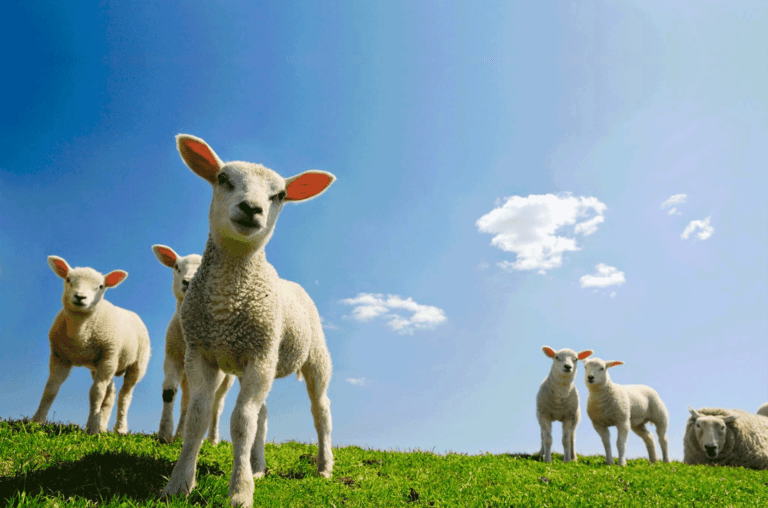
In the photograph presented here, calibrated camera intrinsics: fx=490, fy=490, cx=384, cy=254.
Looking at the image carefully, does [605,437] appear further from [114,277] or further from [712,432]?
[114,277]

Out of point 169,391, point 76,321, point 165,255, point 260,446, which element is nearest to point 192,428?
point 260,446

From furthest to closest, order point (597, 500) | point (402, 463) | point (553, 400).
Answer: point (553, 400) < point (402, 463) < point (597, 500)

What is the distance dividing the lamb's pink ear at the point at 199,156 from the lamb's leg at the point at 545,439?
9.94 meters

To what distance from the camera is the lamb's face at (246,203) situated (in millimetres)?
4898

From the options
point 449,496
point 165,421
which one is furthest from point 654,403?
point 165,421

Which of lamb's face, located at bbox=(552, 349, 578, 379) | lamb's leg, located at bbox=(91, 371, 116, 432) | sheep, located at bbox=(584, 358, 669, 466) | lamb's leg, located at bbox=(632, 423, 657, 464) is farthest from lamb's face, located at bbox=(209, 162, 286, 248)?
lamb's leg, located at bbox=(632, 423, 657, 464)

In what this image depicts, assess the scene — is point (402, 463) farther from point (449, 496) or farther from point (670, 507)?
point (670, 507)

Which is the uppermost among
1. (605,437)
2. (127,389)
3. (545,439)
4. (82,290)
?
(82,290)

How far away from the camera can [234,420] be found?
490 cm

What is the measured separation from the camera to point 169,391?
810 centimetres

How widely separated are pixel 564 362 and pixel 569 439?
190cm

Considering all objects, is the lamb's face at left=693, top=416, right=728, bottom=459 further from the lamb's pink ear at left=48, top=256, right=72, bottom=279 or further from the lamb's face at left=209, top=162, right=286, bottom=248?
the lamb's pink ear at left=48, top=256, right=72, bottom=279

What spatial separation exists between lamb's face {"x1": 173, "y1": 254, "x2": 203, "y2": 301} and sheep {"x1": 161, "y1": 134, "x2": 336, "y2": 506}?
107 inches

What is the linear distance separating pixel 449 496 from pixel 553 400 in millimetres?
6992
